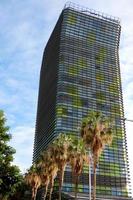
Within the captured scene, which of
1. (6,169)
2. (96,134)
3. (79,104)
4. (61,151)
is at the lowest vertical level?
(6,169)

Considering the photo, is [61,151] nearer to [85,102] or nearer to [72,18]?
[85,102]

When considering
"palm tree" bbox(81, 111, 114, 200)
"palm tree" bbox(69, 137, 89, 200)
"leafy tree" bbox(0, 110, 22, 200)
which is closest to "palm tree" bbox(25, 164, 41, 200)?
"palm tree" bbox(69, 137, 89, 200)

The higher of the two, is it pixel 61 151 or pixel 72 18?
pixel 72 18

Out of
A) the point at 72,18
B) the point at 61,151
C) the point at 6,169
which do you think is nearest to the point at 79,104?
the point at 72,18

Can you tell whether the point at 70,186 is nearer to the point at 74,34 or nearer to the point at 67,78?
the point at 67,78

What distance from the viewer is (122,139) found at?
18788cm

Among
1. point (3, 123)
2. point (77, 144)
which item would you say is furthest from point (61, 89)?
point (3, 123)

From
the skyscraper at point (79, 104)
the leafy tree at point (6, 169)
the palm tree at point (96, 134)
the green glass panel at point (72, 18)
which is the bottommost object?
the leafy tree at point (6, 169)

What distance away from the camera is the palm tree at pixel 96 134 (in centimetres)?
4972

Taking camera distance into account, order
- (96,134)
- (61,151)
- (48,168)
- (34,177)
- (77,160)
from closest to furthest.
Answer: (96,134) < (77,160) < (61,151) < (48,168) < (34,177)

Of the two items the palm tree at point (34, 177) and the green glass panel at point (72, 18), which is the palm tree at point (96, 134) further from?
the green glass panel at point (72, 18)

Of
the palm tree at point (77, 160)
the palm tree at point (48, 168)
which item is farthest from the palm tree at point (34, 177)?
the palm tree at point (77, 160)

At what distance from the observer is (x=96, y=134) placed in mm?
49812

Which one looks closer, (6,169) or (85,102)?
(6,169)
